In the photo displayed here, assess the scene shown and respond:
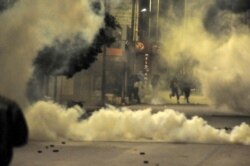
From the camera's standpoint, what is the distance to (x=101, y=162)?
29.1 ft

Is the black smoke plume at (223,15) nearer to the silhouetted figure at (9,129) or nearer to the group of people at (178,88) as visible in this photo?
the group of people at (178,88)

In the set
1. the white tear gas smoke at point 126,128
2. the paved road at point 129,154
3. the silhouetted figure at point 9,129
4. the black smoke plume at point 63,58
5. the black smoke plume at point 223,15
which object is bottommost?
the paved road at point 129,154

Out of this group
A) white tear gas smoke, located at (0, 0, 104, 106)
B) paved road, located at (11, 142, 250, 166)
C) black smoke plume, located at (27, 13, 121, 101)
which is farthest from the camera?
black smoke plume, located at (27, 13, 121, 101)

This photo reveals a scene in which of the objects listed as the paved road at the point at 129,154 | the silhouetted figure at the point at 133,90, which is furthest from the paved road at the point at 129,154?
the silhouetted figure at the point at 133,90

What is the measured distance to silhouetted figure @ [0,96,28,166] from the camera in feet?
11.8

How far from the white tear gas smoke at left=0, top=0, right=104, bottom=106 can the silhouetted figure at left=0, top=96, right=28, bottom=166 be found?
8389 millimetres

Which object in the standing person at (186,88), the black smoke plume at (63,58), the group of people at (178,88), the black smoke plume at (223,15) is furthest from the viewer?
the group of people at (178,88)

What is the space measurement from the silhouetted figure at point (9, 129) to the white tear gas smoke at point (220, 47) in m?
19.8

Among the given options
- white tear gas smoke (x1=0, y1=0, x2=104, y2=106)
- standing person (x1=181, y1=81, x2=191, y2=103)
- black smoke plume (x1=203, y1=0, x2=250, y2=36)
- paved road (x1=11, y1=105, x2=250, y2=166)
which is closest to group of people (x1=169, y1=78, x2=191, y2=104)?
standing person (x1=181, y1=81, x2=191, y2=103)

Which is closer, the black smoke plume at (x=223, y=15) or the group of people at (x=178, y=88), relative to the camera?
the black smoke plume at (x=223, y=15)

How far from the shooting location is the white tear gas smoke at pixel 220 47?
23.0 meters

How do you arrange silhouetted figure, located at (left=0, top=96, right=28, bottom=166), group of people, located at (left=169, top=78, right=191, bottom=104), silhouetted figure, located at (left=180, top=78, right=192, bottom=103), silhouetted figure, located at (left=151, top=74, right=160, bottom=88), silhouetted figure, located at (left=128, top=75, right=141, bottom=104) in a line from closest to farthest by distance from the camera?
silhouetted figure, located at (left=0, top=96, right=28, bottom=166) → silhouetted figure, located at (left=128, top=75, right=141, bottom=104) → silhouetted figure, located at (left=180, top=78, right=192, bottom=103) → group of people, located at (left=169, top=78, right=191, bottom=104) → silhouetted figure, located at (left=151, top=74, right=160, bottom=88)

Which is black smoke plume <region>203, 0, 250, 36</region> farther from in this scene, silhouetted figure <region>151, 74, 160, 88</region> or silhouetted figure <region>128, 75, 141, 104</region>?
silhouetted figure <region>151, 74, 160, 88</region>

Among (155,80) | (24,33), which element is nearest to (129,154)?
(24,33)
